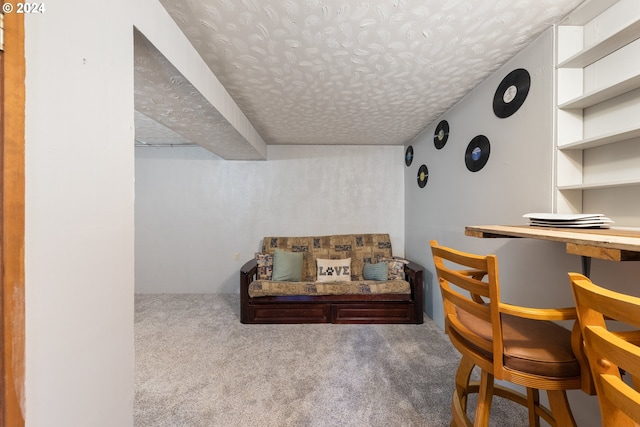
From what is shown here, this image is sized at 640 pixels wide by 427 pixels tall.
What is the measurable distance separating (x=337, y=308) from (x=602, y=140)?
7.73ft

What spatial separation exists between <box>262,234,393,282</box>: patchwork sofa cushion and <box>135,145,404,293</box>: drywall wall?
17cm

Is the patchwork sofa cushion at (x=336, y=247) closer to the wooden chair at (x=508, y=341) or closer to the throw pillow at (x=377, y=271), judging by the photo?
the throw pillow at (x=377, y=271)

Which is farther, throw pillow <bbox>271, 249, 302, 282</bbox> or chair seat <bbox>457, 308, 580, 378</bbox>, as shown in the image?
throw pillow <bbox>271, 249, 302, 282</bbox>

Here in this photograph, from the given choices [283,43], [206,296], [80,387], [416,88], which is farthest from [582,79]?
[206,296]

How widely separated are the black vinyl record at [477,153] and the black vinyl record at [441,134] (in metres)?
0.40

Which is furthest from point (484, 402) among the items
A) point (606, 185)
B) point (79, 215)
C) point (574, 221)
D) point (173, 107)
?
point (173, 107)

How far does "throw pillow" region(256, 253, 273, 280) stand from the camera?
10.1 ft

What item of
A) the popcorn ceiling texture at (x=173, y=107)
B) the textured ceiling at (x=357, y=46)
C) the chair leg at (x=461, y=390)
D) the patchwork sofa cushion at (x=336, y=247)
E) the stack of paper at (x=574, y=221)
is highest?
the textured ceiling at (x=357, y=46)

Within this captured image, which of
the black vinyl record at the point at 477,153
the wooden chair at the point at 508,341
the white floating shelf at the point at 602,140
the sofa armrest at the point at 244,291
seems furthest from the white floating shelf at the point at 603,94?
the sofa armrest at the point at 244,291

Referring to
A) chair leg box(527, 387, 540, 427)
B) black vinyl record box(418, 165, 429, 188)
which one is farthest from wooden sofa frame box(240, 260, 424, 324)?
chair leg box(527, 387, 540, 427)

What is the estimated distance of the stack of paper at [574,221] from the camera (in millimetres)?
990

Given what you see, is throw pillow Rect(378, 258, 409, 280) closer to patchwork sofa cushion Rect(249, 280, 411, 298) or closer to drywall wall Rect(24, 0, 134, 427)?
patchwork sofa cushion Rect(249, 280, 411, 298)

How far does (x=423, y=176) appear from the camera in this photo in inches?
113

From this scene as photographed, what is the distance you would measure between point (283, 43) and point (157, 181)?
319 centimetres
